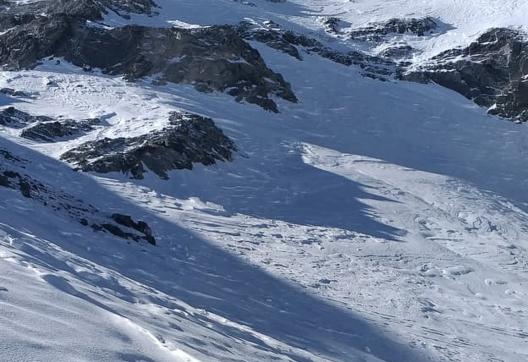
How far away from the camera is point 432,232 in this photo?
24.9 m

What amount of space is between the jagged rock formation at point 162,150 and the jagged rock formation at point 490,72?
73.9 feet

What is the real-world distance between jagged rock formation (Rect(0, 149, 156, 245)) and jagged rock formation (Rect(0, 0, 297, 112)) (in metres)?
20.3

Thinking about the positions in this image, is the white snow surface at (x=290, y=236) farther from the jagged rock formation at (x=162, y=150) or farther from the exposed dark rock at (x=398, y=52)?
the exposed dark rock at (x=398, y=52)

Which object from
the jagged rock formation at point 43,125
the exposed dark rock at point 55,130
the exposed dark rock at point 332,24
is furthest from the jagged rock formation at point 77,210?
the exposed dark rock at point 332,24

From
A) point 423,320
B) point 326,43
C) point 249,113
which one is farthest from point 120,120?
point 326,43

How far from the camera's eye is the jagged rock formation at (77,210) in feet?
57.4

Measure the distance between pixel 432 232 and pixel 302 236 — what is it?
5308mm

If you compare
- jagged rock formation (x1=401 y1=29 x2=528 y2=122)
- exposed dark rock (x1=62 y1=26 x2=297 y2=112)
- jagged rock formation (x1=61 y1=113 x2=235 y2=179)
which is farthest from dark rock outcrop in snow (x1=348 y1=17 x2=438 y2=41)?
jagged rock formation (x1=61 y1=113 x2=235 y2=179)

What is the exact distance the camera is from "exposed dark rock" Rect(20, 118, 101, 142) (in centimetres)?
2919

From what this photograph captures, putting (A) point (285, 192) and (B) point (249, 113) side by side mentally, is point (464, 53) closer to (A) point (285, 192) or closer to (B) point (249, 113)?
(B) point (249, 113)

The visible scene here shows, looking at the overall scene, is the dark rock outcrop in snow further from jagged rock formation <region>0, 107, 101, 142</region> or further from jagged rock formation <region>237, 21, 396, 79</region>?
jagged rock formation <region>0, 107, 101, 142</region>

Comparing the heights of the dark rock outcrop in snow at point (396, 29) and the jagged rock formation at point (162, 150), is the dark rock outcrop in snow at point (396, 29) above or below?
above

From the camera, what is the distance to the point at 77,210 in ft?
61.2

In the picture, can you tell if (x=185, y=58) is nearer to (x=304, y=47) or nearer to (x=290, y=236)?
(x=304, y=47)
